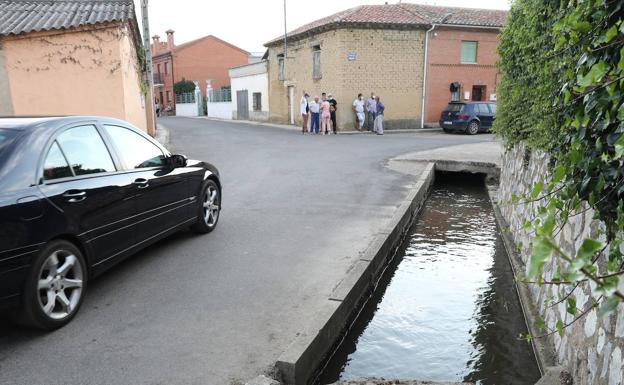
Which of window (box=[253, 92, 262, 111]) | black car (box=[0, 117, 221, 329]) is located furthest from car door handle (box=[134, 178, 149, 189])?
window (box=[253, 92, 262, 111])

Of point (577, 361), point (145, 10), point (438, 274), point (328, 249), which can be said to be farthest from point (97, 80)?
point (577, 361)

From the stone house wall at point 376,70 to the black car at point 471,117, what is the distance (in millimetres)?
2948

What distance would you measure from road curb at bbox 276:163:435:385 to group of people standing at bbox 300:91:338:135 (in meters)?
16.2

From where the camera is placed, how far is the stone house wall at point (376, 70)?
25.3 m

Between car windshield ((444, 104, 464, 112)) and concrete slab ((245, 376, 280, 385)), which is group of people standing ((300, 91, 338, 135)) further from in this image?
concrete slab ((245, 376, 280, 385))

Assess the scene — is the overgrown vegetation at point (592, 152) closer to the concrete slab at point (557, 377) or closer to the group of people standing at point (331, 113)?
the concrete slab at point (557, 377)

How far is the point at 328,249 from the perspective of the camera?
19.9 feet

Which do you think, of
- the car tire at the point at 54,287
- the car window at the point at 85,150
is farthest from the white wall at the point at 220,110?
the car tire at the point at 54,287

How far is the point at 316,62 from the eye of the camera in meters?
28.1

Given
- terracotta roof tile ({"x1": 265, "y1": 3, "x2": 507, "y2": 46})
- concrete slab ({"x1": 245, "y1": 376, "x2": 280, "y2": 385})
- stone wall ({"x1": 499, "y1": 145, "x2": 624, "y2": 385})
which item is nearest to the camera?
stone wall ({"x1": 499, "y1": 145, "x2": 624, "y2": 385})

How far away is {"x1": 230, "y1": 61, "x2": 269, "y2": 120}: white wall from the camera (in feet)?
116

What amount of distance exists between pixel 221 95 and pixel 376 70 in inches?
881

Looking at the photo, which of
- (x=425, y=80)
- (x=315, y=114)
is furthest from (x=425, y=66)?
(x=315, y=114)

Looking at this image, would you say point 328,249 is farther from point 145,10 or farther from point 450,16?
point 450,16
